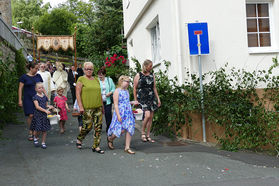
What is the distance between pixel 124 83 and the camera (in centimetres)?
659

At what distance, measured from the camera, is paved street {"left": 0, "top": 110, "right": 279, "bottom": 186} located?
4980mm

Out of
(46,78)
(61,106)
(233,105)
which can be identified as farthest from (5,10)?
(233,105)

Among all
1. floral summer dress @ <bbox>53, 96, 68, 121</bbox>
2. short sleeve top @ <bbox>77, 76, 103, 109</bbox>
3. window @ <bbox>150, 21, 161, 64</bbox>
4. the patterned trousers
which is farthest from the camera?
window @ <bbox>150, 21, 161, 64</bbox>

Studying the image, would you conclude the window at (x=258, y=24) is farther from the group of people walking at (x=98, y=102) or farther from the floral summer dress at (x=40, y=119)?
the floral summer dress at (x=40, y=119)

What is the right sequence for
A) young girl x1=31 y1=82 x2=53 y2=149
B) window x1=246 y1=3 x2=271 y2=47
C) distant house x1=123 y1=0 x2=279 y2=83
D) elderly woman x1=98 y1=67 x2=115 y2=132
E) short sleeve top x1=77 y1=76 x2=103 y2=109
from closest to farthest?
1. short sleeve top x1=77 y1=76 x2=103 y2=109
2. young girl x1=31 y1=82 x2=53 y2=149
3. elderly woman x1=98 y1=67 x2=115 y2=132
4. distant house x1=123 y1=0 x2=279 y2=83
5. window x1=246 y1=3 x2=271 y2=47

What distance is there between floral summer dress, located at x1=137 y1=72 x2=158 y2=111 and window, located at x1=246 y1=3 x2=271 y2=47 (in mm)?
2963

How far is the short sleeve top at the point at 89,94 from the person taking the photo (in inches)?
253

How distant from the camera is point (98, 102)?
6.55 meters

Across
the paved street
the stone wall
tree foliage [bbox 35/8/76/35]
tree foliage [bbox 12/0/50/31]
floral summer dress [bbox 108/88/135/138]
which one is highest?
tree foliage [bbox 12/0/50/31]

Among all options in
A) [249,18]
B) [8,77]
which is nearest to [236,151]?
[249,18]

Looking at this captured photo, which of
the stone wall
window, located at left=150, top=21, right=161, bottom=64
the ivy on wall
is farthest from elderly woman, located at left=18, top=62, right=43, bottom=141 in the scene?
the stone wall

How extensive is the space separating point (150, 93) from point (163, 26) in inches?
97.5

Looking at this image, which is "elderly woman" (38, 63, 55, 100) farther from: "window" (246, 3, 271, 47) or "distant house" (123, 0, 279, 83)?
"window" (246, 3, 271, 47)

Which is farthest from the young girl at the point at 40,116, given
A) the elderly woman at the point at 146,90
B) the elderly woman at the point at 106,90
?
the elderly woman at the point at 146,90
